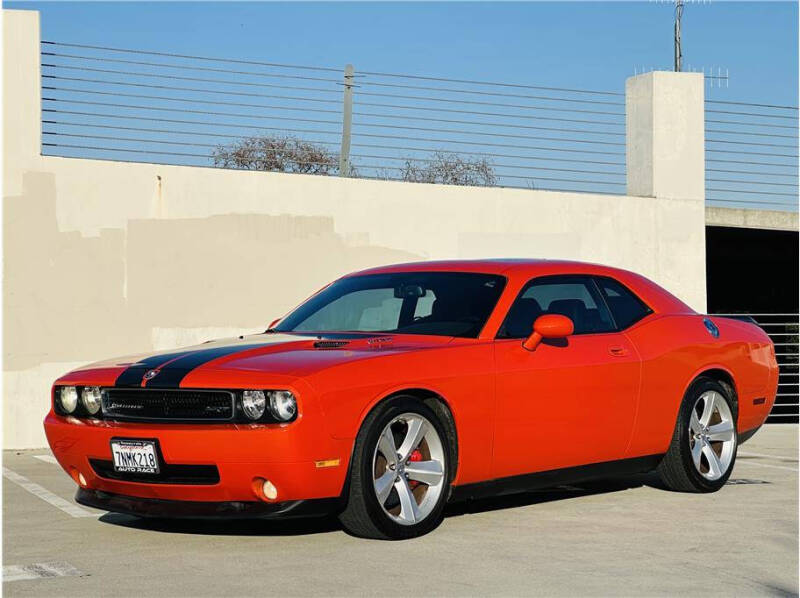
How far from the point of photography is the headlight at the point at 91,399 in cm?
671

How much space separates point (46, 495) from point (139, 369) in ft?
7.94

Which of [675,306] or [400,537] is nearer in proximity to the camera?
[400,537]

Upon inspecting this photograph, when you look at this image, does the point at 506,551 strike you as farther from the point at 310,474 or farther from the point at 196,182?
the point at 196,182

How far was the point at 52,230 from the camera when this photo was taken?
1223cm

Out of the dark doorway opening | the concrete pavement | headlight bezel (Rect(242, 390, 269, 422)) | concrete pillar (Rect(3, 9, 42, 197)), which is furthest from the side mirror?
the dark doorway opening

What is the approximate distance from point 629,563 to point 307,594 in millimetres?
1542

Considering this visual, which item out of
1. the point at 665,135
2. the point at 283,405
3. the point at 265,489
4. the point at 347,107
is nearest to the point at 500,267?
the point at 283,405

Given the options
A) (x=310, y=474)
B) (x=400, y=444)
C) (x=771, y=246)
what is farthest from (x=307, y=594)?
(x=771, y=246)

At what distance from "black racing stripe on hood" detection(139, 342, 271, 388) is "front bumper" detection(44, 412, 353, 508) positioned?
207 millimetres

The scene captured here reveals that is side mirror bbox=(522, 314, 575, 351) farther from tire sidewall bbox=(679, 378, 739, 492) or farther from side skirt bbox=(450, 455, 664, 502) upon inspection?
tire sidewall bbox=(679, 378, 739, 492)

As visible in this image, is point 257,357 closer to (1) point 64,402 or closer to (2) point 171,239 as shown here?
(1) point 64,402

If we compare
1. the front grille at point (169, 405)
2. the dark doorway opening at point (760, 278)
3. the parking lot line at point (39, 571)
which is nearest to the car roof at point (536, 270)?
the front grille at point (169, 405)

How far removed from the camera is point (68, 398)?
6879 mm

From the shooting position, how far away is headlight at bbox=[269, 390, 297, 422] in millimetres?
6078
